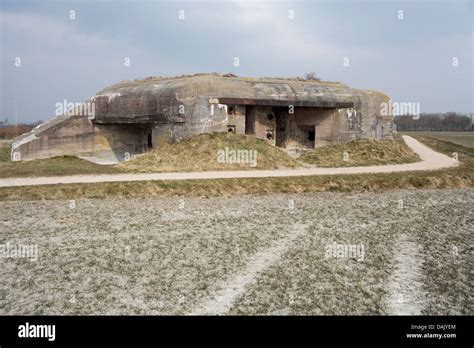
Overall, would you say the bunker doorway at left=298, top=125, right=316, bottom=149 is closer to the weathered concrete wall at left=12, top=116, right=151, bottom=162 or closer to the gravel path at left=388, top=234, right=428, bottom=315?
the weathered concrete wall at left=12, top=116, right=151, bottom=162

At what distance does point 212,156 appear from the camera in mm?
15828

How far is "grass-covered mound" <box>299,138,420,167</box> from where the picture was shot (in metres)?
17.9

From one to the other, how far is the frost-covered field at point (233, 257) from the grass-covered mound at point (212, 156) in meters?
4.49

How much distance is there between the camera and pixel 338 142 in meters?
19.9

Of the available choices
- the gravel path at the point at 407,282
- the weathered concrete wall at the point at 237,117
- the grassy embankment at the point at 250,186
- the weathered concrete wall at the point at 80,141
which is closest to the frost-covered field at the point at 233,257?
the gravel path at the point at 407,282

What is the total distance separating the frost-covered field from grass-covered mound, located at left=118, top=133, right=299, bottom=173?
449cm

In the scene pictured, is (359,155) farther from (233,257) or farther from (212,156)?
(233,257)

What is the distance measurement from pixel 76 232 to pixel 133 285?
9.22 ft

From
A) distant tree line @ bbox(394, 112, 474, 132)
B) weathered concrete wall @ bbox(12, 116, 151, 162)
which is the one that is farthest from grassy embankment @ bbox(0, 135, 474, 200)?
distant tree line @ bbox(394, 112, 474, 132)

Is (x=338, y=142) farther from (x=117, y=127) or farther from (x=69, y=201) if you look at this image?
(x=69, y=201)

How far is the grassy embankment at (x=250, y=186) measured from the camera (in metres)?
11.2
